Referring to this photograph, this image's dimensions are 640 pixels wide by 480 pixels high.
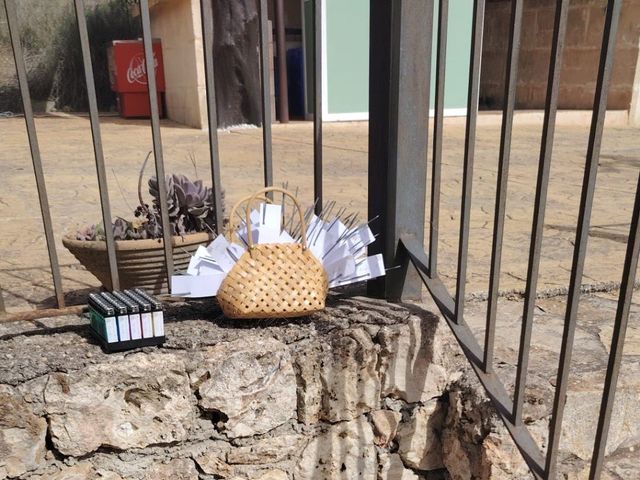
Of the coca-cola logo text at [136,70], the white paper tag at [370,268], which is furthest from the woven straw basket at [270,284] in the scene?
the coca-cola logo text at [136,70]

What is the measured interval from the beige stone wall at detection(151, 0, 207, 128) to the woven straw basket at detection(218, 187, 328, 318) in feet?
20.7

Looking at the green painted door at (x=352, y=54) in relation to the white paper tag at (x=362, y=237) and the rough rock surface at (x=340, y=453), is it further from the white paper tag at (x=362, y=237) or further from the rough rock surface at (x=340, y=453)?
the rough rock surface at (x=340, y=453)

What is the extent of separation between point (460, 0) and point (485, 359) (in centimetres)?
753

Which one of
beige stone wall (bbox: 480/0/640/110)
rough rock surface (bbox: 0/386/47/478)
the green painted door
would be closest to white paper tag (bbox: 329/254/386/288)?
rough rock surface (bbox: 0/386/47/478)

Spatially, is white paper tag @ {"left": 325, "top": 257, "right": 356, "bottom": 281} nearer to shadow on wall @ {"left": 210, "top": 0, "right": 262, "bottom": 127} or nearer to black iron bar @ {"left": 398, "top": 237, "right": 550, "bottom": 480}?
black iron bar @ {"left": 398, "top": 237, "right": 550, "bottom": 480}

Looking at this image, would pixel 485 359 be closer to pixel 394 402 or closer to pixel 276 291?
pixel 394 402

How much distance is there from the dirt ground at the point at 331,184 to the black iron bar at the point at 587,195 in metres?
0.80

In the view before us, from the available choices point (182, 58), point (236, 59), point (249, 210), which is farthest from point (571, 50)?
point (249, 210)

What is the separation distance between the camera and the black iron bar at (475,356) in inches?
49.3

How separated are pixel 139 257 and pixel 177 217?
0.20 metres

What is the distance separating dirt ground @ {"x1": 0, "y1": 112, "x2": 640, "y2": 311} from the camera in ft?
7.57

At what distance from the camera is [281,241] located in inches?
58.0

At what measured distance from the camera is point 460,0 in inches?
308

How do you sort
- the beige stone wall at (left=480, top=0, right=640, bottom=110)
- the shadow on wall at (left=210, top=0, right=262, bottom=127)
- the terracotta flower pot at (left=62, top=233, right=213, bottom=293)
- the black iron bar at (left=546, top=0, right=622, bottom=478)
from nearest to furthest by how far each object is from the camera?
1. the black iron bar at (left=546, top=0, right=622, bottom=478)
2. the terracotta flower pot at (left=62, top=233, right=213, bottom=293)
3. the shadow on wall at (left=210, top=0, right=262, bottom=127)
4. the beige stone wall at (left=480, top=0, right=640, bottom=110)
